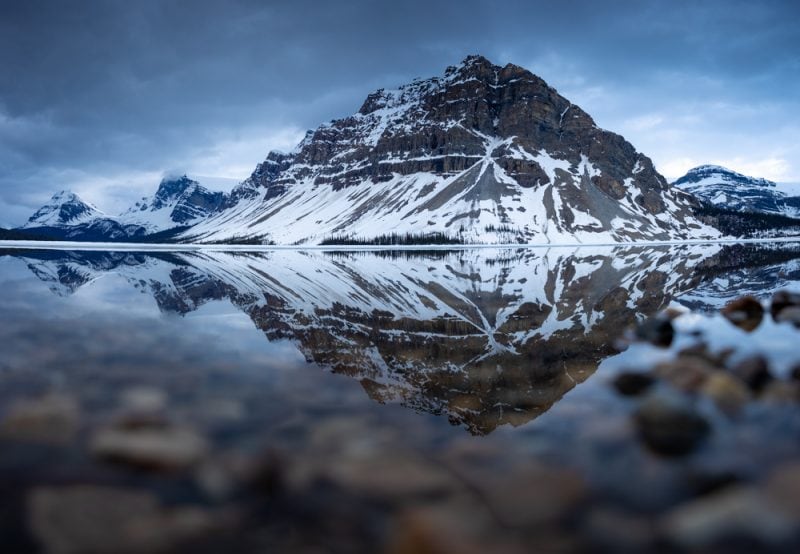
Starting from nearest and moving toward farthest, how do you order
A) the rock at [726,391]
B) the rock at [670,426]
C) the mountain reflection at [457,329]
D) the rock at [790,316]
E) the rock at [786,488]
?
1. the rock at [786,488]
2. the rock at [670,426]
3. the rock at [726,391]
4. the mountain reflection at [457,329]
5. the rock at [790,316]

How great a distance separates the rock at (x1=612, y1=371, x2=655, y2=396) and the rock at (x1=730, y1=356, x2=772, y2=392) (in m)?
1.54

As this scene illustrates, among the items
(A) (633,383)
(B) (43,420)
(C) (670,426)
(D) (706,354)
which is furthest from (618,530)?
(B) (43,420)

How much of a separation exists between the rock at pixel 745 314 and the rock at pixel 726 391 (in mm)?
7350

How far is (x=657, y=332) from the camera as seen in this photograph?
1284cm

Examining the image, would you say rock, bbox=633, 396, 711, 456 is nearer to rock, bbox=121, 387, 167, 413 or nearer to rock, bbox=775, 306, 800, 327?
rock, bbox=121, 387, 167, 413

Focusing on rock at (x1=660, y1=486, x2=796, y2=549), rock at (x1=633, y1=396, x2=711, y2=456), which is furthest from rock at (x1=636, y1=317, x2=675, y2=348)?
rock at (x1=660, y1=486, x2=796, y2=549)

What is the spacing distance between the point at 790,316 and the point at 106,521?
18244 mm

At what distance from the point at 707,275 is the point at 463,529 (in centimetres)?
3525

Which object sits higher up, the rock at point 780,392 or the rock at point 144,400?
the rock at point 144,400

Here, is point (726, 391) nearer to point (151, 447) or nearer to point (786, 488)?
point (786, 488)

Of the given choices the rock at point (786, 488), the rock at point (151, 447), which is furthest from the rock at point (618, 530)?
the rock at point (151, 447)

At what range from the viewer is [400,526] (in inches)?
178

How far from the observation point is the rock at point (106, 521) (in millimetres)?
4176

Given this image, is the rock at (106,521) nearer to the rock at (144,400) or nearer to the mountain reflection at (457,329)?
the rock at (144,400)
